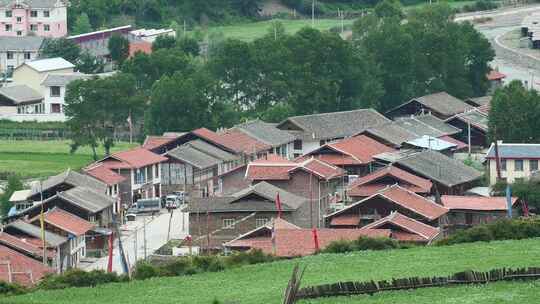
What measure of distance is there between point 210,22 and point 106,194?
116 ft

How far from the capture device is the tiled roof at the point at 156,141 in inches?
1843

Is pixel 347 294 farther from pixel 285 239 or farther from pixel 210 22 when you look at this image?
pixel 210 22

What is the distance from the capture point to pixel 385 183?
40.8m

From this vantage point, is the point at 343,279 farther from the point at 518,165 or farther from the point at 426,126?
the point at 426,126

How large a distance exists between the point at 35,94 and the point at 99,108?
8224 millimetres

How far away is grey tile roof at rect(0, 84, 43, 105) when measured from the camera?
5831 cm

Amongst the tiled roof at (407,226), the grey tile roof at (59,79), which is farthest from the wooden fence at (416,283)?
the grey tile roof at (59,79)

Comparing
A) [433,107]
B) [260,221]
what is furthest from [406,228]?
[433,107]

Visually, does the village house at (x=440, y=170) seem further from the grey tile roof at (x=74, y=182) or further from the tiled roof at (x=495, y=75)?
the tiled roof at (x=495, y=75)

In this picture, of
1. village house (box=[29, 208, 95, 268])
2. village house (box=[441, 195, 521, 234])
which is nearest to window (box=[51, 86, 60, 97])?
village house (box=[29, 208, 95, 268])

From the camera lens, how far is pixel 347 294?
26531 mm

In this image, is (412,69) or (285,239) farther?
(412,69)

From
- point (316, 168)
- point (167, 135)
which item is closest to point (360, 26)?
point (167, 135)

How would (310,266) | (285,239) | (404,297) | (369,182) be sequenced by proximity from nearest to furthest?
(404,297) → (310,266) → (285,239) → (369,182)
